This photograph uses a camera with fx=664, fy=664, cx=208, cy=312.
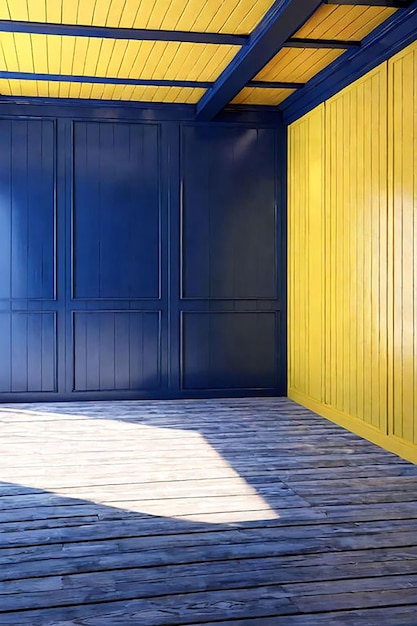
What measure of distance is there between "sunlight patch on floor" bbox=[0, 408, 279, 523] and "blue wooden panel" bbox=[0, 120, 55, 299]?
142 cm

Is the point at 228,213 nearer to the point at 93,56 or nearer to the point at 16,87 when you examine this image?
the point at 93,56

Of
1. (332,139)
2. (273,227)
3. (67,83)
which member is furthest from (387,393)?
(67,83)

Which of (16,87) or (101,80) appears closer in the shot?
(101,80)

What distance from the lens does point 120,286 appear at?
656 centimetres

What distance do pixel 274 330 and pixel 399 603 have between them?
14.8 feet

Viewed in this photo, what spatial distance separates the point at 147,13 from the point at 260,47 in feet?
2.71

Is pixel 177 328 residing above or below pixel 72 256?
below

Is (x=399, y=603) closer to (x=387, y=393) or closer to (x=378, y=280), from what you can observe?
(x=387, y=393)

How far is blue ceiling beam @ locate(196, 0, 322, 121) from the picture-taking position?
3.98 meters

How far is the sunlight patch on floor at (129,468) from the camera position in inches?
137

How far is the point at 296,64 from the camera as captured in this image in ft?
17.6

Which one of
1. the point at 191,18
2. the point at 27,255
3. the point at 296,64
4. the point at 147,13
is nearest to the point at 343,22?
the point at 296,64

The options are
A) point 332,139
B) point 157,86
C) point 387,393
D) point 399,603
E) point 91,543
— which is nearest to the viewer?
point 399,603

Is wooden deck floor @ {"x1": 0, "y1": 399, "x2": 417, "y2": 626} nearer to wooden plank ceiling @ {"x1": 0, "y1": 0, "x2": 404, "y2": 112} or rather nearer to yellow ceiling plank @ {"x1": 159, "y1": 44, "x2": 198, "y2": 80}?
wooden plank ceiling @ {"x1": 0, "y1": 0, "x2": 404, "y2": 112}
